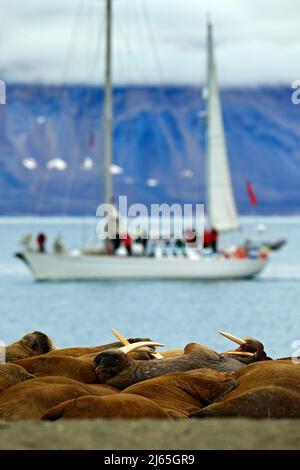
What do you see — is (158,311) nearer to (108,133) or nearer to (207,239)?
(207,239)

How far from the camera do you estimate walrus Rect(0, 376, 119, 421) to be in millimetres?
8500

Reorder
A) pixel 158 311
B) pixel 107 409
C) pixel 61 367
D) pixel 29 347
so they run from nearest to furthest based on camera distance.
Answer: pixel 107 409 → pixel 61 367 → pixel 29 347 → pixel 158 311

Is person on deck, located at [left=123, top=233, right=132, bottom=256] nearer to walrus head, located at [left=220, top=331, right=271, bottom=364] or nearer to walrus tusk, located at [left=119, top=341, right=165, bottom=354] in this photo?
walrus head, located at [left=220, top=331, right=271, bottom=364]

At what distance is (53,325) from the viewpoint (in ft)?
220

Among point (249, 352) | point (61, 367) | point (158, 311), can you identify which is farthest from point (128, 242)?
point (61, 367)

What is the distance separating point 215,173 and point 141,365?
245 feet

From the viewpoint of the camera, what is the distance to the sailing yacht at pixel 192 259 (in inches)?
3177

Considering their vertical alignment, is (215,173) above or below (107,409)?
above

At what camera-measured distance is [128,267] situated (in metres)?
80.7

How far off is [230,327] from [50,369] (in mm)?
56543

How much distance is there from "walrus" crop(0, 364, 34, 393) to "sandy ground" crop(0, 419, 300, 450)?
164 centimetres

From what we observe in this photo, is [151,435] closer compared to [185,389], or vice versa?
[151,435]
